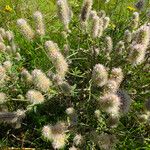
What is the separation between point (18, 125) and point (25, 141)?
177 mm

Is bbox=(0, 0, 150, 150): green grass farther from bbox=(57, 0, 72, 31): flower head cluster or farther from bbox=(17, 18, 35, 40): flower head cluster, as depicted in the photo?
bbox=(57, 0, 72, 31): flower head cluster

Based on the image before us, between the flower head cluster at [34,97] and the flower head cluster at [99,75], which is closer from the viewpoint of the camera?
the flower head cluster at [99,75]

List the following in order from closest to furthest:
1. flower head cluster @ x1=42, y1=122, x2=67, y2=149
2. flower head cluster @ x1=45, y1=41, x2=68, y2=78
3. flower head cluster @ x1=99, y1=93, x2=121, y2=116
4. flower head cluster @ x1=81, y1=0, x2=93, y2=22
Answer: flower head cluster @ x1=99, y1=93, x2=121, y2=116 < flower head cluster @ x1=42, y1=122, x2=67, y2=149 < flower head cluster @ x1=45, y1=41, x2=68, y2=78 < flower head cluster @ x1=81, y1=0, x2=93, y2=22

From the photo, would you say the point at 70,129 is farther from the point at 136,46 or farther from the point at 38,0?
the point at 38,0

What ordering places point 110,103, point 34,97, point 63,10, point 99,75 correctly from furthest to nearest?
point 63,10 < point 34,97 < point 99,75 < point 110,103

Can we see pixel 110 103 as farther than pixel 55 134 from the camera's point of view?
No

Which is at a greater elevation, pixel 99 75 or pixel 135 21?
pixel 135 21

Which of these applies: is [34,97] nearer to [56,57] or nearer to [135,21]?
[56,57]

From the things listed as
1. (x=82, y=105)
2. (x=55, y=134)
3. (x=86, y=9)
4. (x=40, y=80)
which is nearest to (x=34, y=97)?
(x=40, y=80)

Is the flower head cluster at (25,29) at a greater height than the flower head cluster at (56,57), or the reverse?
the flower head cluster at (25,29)

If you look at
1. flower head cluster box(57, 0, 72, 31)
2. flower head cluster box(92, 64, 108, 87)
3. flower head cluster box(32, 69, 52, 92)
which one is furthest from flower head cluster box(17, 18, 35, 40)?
flower head cluster box(92, 64, 108, 87)

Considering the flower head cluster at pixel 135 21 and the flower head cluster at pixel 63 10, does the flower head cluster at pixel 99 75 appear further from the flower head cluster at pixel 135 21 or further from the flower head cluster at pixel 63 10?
the flower head cluster at pixel 135 21

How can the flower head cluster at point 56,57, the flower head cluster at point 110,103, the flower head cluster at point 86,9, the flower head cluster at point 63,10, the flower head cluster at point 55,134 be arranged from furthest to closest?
the flower head cluster at point 86,9, the flower head cluster at point 63,10, the flower head cluster at point 56,57, the flower head cluster at point 55,134, the flower head cluster at point 110,103

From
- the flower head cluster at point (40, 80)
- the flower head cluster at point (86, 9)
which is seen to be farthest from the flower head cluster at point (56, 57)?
the flower head cluster at point (86, 9)
